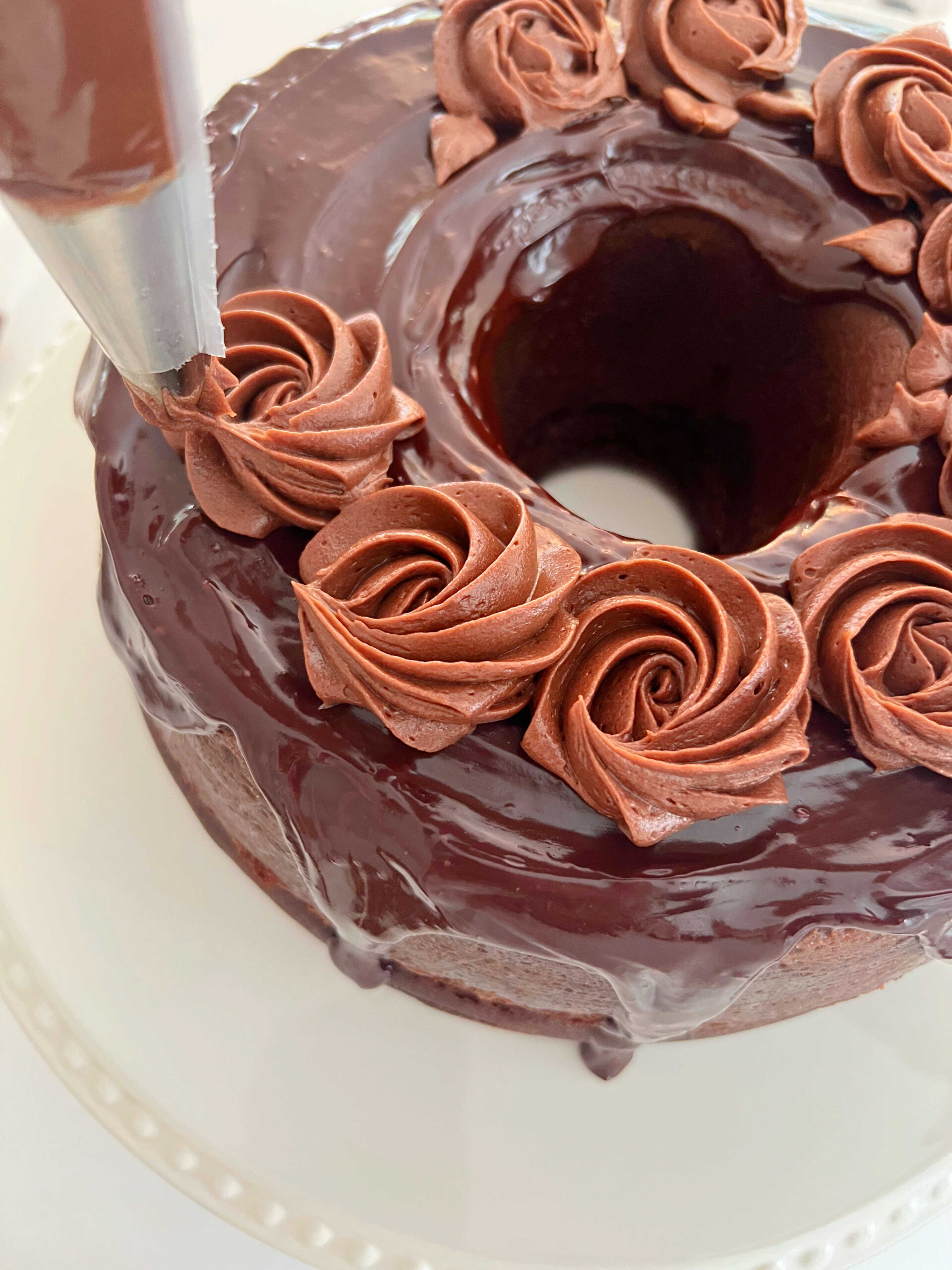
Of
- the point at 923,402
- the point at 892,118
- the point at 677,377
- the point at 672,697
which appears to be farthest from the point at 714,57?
the point at 672,697

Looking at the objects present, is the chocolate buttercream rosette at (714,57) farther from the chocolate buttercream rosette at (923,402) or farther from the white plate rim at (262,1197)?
the white plate rim at (262,1197)

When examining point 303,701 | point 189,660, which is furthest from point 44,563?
point 303,701

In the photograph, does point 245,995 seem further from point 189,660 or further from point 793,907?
point 793,907

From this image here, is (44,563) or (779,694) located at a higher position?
(44,563)

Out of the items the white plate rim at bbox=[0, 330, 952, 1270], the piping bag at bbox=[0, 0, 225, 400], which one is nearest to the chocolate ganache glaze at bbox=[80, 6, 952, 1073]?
the white plate rim at bbox=[0, 330, 952, 1270]

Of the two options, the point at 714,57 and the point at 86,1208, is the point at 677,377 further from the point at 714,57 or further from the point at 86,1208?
the point at 86,1208

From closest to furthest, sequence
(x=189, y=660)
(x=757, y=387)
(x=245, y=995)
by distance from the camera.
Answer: (x=189, y=660)
(x=245, y=995)
(x=757, y=387)
